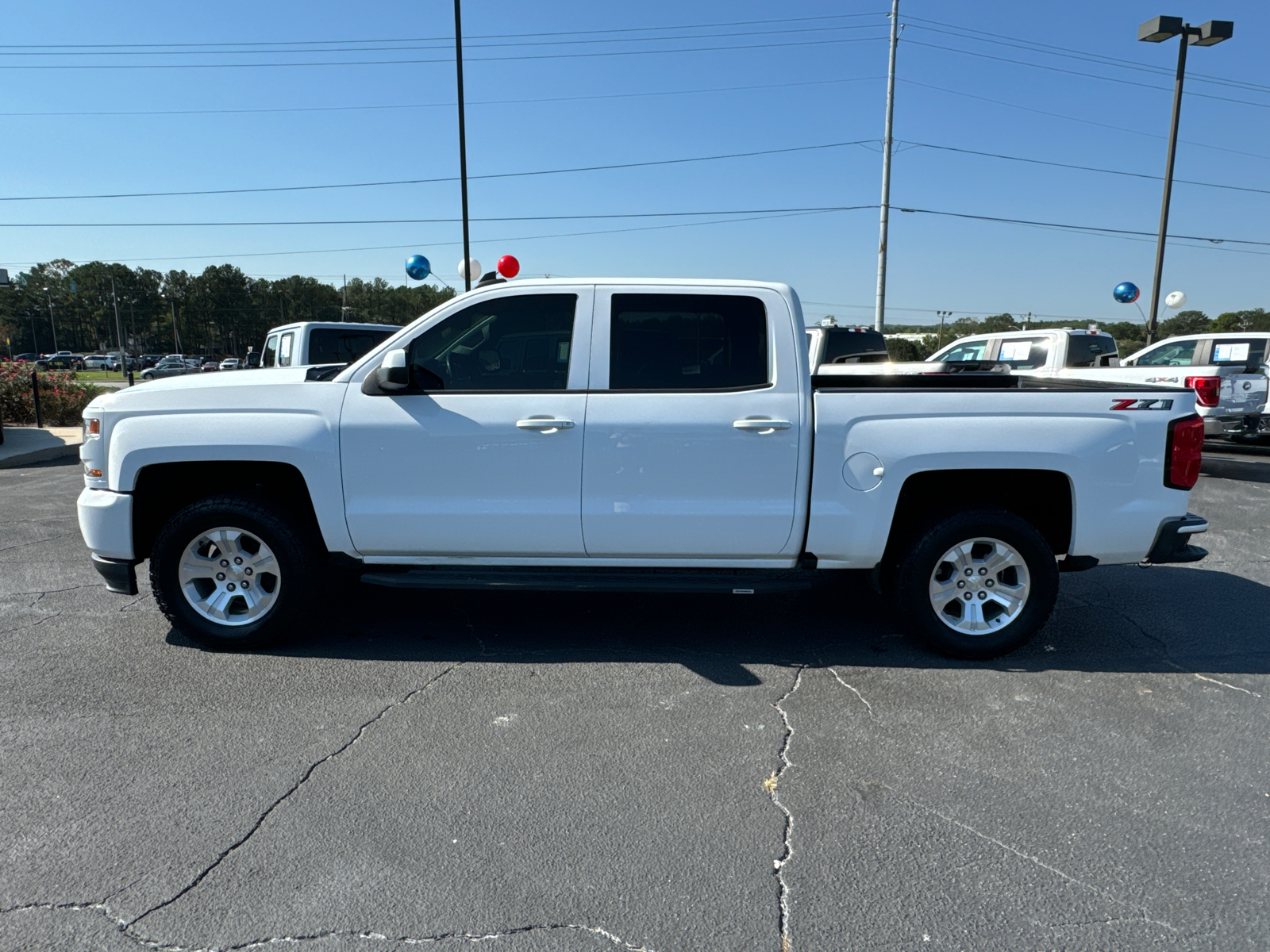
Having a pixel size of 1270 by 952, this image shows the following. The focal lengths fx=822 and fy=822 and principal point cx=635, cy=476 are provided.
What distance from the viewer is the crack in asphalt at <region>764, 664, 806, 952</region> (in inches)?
94.6

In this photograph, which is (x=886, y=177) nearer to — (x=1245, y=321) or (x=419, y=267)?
(x=419, y=267)

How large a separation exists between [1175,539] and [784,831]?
281 centimetres

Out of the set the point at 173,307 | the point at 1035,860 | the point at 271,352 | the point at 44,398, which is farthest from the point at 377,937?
the point at 173,307

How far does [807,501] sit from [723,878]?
2.11m

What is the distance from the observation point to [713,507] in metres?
4.27

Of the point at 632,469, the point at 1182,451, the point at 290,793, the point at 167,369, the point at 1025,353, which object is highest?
the point at 1025,353

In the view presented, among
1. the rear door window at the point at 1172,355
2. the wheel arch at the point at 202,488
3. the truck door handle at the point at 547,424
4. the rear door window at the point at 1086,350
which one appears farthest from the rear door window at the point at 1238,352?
the wheel arch at the point at 202,488

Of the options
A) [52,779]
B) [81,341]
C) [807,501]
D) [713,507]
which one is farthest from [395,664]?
[81,341]

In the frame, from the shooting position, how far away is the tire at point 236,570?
4441 mm

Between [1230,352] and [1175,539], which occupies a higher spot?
[1230,352]

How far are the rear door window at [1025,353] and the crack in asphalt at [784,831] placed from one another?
10749 mm

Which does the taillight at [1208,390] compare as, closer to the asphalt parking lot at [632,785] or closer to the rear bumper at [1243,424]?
the rear bumper at [1243,424]

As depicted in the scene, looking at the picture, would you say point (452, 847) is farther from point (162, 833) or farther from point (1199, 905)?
point (1199, 905)

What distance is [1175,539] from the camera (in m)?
4.25
